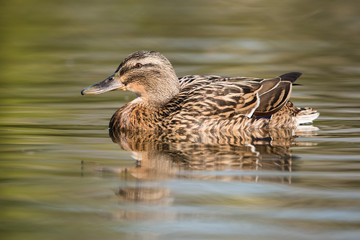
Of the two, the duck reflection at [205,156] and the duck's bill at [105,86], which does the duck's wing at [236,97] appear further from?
the duck's bill at [105,86]

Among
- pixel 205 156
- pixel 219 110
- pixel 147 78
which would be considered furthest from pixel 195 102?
pixel 205 156

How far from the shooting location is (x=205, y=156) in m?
7.46

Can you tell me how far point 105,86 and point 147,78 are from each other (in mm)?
569

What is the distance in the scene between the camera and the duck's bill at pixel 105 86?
9.42m

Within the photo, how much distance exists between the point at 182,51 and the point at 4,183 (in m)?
10.1

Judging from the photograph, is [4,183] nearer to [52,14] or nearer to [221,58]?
[221,58]

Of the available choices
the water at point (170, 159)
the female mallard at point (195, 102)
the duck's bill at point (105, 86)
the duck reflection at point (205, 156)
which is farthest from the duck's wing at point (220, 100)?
the duck's bill at point (105, 86)

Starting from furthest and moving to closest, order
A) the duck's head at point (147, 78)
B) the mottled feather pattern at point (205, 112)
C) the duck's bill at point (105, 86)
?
the duck's head at point (147, 78)
the duck's bill at point (105, 86)
the mottled feather pattern at point (205, 112)

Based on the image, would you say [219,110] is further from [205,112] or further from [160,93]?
[160,93]

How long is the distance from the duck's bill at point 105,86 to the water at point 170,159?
0.42 metres

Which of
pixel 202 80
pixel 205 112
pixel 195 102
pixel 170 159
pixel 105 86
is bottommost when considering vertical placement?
pixel 170 159

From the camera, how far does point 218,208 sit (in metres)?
5.52

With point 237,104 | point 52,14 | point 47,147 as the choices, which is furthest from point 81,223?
point 52,14

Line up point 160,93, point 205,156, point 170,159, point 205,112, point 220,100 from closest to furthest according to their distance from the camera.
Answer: point 170,159, point 205,156, point 205,112, point 220,100, point 160,93
